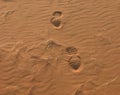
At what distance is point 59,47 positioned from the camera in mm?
4285

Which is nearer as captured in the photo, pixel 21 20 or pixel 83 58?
pixel 83 58

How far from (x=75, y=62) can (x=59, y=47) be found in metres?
0.51

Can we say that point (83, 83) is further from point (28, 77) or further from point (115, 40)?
point (115, 40)

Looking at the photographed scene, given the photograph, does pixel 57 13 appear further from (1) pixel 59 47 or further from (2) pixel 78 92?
(2) pixel 78 92

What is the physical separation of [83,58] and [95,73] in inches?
16.3

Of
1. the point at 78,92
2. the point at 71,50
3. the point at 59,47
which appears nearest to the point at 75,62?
the point at 71,50

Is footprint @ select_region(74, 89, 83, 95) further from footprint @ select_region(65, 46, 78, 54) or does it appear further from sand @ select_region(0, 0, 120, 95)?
footprint @ select_region(65, 46, 78, 54)

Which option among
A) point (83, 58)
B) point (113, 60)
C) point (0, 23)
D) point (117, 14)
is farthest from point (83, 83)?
point (0, 23)

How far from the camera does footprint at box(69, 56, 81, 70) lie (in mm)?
3978

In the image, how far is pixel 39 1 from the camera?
5.47m

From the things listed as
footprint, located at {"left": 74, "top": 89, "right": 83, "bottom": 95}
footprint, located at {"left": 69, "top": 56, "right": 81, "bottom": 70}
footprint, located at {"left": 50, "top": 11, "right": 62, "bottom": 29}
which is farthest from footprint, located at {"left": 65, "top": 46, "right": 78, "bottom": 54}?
footprint, located at {"left": 74, "top": 89, "right": 83, "bottom": 95}

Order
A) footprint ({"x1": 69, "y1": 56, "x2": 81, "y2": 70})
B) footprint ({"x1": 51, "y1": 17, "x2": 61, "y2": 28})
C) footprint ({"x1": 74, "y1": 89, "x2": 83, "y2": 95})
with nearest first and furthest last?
footprint ({"x1": 74, "y1": 89, "x2": 83, "y2": 95}) < footprint ({"x1": 69, "y1": 56, "x2": 81, "y2": 70}) < footprint ({"x1": 51, "y1": 17, "x2": 61, "y2": 28})

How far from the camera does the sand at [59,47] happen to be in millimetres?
3721

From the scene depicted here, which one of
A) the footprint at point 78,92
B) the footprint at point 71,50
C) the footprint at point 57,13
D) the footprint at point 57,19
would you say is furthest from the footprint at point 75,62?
the footprint at point 57,13
